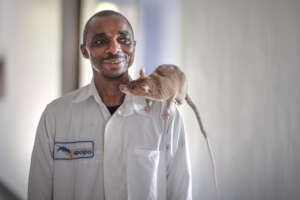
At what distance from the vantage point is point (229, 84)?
1.35 m

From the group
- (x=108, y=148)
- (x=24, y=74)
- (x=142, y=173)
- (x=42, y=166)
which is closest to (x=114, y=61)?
(x=108, y=148)

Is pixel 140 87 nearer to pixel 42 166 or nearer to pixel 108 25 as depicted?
pixel 108 25

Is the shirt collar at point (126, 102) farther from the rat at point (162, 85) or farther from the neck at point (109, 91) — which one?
the rat at point (162, 85)

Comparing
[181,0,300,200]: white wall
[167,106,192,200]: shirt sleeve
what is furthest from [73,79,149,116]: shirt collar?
[181,0,300,200]: white wall

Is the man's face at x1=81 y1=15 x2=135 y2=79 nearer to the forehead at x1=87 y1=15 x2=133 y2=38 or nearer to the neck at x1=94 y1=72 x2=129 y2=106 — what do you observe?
the forehead at x1=87 y1=15 x2=133 y2=38

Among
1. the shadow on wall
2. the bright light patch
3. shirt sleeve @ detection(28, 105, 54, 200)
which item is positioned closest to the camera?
shirt sleeve @ detection(28, 105, 54, 200)

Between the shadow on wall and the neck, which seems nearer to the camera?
the neck

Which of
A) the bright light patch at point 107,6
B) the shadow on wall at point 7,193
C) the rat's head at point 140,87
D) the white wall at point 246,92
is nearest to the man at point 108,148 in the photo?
the rat's head at point 140,87

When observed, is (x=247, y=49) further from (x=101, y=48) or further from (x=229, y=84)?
(x=101, y=48)

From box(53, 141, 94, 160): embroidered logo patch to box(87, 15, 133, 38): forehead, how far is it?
44cm

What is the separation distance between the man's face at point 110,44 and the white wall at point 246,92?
558 millimetres

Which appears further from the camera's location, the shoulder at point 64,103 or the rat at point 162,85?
the shoulder at point 64,103

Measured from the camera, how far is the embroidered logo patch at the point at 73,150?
1.13m

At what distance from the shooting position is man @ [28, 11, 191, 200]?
1.10 m
